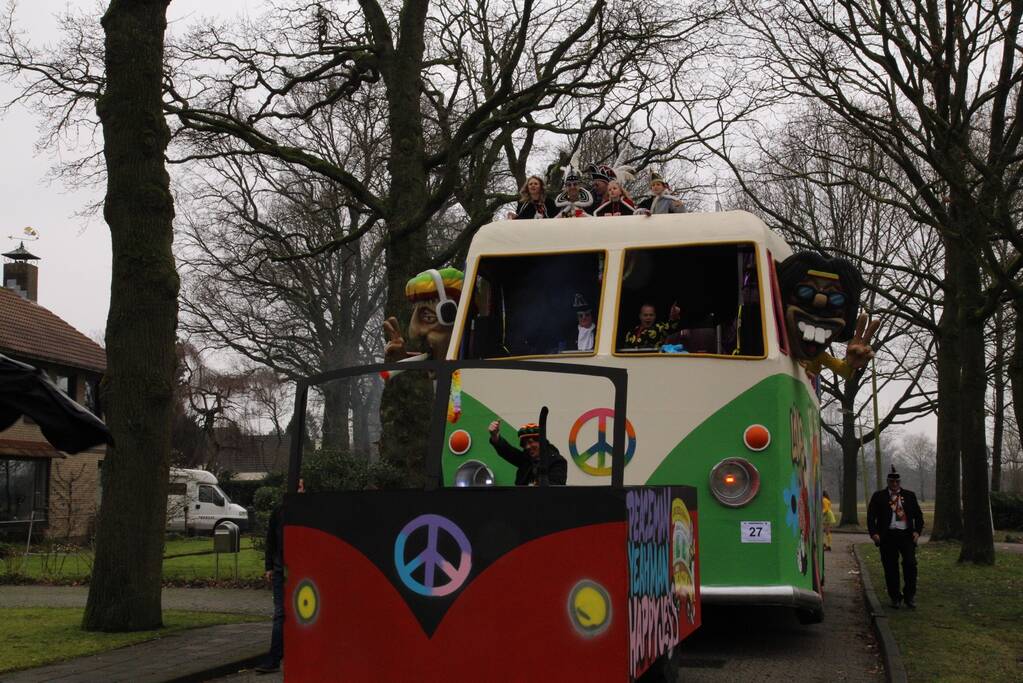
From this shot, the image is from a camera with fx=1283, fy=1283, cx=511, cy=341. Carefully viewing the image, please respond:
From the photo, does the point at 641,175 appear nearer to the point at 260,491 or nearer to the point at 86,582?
the point at 260,491

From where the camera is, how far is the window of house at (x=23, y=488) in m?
38.9

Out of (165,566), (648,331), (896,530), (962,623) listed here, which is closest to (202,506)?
(165,566)

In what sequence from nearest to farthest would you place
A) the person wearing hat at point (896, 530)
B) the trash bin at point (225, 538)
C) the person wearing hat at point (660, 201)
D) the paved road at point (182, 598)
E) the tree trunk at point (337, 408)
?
the person wearing hat at point (660, 201) → the person wearing hat at point (896, 530) → the paved road at point (182, 598) → the trash bin at point (225, 538) → the tree trunk at point (337, 408)

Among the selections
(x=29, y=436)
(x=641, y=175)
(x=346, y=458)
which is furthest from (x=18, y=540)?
(x=346, y=458)

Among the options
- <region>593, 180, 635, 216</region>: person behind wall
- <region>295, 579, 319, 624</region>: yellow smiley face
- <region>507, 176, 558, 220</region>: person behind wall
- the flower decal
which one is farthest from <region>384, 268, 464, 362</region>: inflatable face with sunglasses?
<region>295, 579, 319, 624</region>: yellow smiley face

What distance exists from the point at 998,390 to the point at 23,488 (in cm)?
3374

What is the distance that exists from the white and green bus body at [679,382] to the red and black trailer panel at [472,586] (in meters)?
3.44

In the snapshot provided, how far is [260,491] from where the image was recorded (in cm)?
2372

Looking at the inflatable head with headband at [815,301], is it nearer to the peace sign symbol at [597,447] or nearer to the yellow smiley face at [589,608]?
the peace sign symbol at [597,447]

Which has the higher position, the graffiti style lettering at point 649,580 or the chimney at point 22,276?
the chimney at point 22,276

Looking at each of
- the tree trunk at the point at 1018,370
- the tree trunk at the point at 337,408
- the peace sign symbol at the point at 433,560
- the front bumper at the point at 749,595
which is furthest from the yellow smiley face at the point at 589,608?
the tree trunk at the point at 337,408

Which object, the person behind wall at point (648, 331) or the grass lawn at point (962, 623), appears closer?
the grass lawn at point (962, 623)

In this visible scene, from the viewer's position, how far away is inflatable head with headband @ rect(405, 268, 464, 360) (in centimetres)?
1184

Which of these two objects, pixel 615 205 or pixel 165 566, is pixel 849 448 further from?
pixel 615 205
